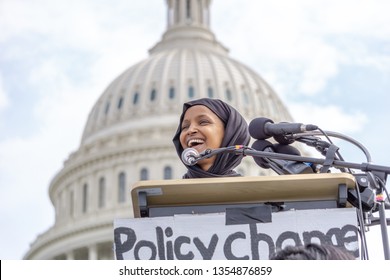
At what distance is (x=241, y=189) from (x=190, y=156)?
2.19ft

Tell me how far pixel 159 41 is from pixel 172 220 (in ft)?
268

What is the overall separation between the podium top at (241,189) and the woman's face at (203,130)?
2.49 feet

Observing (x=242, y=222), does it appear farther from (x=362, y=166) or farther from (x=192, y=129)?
(x=192, y=129)

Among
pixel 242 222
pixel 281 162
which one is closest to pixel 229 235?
pixel 242 222

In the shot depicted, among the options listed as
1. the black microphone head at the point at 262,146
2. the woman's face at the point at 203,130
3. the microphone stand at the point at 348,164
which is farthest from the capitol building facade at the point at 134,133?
the microphone stand at the point at 348,164

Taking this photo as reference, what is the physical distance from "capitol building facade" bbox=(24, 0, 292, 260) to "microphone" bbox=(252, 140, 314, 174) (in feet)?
203

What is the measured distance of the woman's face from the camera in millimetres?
5367

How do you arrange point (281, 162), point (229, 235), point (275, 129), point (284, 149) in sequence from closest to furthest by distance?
point (229, 235) → point (281, 162) → point (275, 129) → point (284, 149)

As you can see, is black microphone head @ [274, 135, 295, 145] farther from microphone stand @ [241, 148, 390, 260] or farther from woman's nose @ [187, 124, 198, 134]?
woman's nose @ [187, 124, 198, 134]

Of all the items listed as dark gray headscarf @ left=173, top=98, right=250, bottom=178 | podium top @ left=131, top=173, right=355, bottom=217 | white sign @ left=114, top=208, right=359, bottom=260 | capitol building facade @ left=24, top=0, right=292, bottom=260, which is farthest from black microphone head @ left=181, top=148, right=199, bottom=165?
capitol building facade @ left=24, top=0, right=292, bottom=260

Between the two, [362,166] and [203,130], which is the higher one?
[203,130]

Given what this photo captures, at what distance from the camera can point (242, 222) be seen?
4.46 metres

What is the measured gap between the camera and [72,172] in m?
74.4

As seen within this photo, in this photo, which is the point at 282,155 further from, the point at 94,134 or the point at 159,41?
the point at 159,41
